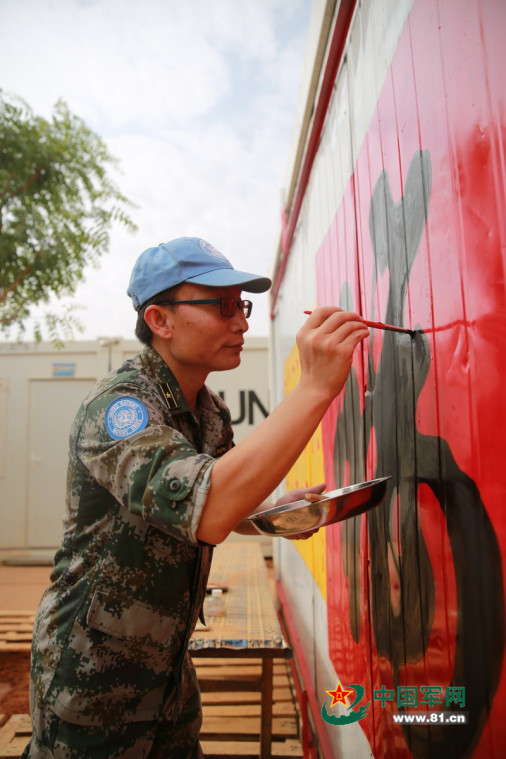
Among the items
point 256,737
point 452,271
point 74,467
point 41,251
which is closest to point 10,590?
point 41,251

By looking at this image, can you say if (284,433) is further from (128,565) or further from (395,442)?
(128,565)

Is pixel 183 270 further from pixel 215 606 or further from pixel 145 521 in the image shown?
pixel 215 606

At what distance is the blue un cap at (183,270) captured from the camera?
1396 millimetres

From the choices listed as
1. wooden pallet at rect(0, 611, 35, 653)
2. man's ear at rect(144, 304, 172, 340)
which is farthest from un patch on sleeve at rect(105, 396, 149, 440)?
wooden pallet at rect(0, 611, 35, 653)

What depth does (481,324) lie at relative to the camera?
0.80 m

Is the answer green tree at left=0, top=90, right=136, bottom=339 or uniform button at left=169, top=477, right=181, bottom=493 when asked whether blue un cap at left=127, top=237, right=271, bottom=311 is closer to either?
uniform button at left=169, top=477, right=181, bottom=493

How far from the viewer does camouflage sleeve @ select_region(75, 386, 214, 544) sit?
973mm

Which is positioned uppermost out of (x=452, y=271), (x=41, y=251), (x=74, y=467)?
(x=41, y=251)

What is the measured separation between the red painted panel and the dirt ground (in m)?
3.36

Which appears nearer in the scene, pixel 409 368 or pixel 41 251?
pixel 409 368

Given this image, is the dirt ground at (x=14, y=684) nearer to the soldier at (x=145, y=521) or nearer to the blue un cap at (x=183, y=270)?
the soldier at (x=145, y=521)

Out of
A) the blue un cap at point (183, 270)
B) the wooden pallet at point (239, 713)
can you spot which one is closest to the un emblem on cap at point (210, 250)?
the blue un cap at point (183, 270)

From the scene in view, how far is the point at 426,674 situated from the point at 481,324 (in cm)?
70

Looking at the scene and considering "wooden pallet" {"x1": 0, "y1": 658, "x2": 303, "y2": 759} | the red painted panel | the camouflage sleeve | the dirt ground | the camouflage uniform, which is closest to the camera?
the red painted panel
